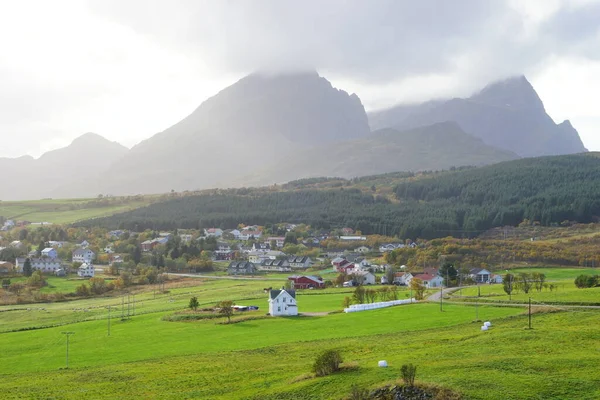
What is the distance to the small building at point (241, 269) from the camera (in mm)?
127125

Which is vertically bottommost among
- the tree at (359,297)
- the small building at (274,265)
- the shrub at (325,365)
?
the small building at (274,265)

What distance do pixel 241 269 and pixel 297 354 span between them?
8737cm

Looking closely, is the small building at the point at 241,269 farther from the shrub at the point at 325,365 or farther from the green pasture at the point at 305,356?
the shrub at the point at 325,365

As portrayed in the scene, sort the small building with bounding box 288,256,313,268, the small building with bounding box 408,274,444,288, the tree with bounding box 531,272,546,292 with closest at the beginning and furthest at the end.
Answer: the tree with bounding box 531,272,546,292 < the small building with bounding box 408,274,444,288 < the small building with bounding box 288,256,313,268

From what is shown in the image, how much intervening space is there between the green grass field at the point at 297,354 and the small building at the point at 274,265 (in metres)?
62.3

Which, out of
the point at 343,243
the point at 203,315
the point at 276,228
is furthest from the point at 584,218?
the point at 203,315

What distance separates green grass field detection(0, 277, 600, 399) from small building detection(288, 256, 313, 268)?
6403cm

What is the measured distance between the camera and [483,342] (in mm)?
39219

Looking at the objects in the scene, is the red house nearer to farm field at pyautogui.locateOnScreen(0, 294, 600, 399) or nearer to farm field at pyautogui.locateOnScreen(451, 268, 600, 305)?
farm field at pyautogui.locateOnScreen(451, 268, 600, 305)

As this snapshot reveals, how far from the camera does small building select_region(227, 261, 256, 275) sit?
417 ft

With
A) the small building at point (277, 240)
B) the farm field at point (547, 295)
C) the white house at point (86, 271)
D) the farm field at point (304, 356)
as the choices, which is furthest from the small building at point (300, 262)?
the farm field at point (304, 356)

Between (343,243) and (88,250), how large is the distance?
64025 millimetres

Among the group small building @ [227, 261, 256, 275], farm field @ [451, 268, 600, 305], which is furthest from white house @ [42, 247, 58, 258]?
farm field @ [451, 268, 600, 305]

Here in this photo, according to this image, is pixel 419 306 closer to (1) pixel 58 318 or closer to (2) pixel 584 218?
(1) pixel 58 318
